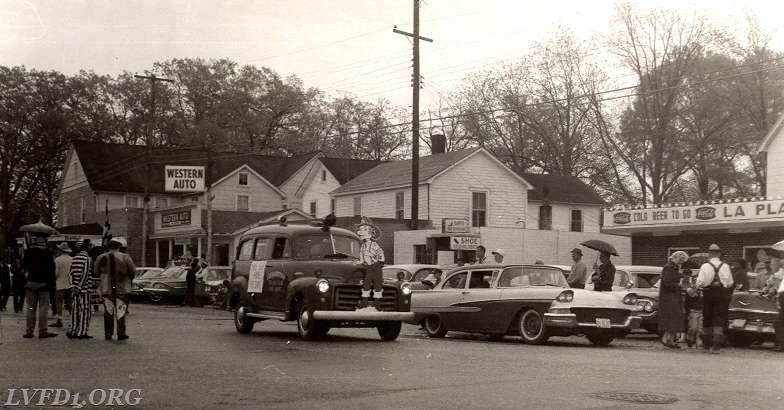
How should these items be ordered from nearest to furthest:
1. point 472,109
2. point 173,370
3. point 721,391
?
point 721,391 → point 173,370 → point 472,109

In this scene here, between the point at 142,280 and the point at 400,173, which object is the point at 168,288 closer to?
the point at 142,280

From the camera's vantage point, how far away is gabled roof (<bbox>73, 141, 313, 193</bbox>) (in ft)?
204

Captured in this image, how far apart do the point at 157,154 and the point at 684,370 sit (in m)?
56.1

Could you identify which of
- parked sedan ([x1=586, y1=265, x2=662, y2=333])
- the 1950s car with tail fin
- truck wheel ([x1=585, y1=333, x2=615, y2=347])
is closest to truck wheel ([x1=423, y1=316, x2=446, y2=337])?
the 1950s car with tail fin

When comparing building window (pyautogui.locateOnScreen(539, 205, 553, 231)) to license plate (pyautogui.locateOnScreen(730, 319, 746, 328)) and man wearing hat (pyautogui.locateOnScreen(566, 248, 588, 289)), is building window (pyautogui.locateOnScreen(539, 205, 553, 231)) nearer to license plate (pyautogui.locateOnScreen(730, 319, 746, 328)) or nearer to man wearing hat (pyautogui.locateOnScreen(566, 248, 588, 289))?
man wearing hat (pyautogui.locateOnScreen(566, 248, 588, 289))

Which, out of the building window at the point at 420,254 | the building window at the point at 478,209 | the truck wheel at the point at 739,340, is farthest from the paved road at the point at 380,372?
the building window at the point at 478,209

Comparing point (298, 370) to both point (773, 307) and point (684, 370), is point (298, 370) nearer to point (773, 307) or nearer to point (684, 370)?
point (684, 370)

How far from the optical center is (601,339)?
17766 millimetres

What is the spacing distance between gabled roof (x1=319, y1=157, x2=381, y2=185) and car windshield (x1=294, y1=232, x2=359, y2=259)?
38158mm

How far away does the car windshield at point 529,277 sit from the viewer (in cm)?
1809

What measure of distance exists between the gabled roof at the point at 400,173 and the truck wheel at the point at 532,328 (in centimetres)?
2752

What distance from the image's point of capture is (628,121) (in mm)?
52688

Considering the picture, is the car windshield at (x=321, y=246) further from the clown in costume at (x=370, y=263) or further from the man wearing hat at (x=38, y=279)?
the man wearing hat at (x=38, y=279)

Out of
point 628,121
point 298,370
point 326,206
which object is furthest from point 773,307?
point 326,206
